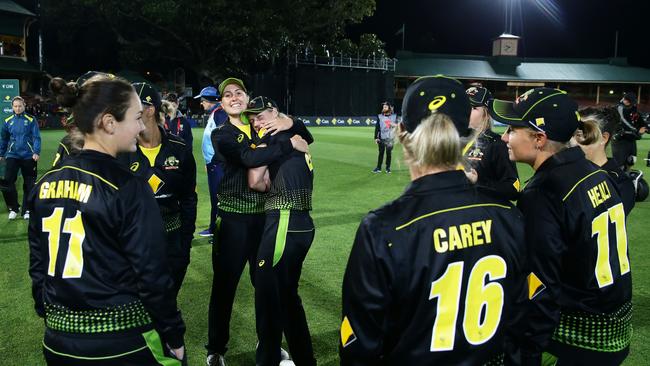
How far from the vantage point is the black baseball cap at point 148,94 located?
4.21 meters

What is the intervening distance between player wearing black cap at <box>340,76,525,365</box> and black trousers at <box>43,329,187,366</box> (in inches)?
37.5

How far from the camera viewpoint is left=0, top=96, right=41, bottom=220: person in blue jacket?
10.1m

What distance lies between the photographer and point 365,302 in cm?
197

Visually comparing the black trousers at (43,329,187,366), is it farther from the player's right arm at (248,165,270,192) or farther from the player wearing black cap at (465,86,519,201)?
the player wearing black cap at (465,86,519,201)

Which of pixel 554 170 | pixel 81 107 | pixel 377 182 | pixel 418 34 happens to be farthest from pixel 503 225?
pixel 418 34

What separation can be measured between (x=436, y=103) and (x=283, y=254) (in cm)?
217

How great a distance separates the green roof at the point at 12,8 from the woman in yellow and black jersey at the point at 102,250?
44279 millimetres

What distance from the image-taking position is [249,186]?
4.23m

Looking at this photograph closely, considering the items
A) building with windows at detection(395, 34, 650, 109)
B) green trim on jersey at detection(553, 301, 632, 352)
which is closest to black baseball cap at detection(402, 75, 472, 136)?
green trim on jersey at detection(553, 301, 632, 352)

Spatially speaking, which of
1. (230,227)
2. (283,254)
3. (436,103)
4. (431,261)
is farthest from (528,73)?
(431,261)

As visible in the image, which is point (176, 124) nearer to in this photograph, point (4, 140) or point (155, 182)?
point (4, 140)

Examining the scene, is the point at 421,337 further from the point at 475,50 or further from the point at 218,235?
the point at 475,50

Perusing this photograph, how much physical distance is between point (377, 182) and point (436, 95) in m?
12.6

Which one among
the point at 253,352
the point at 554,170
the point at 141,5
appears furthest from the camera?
the point at 141,5
